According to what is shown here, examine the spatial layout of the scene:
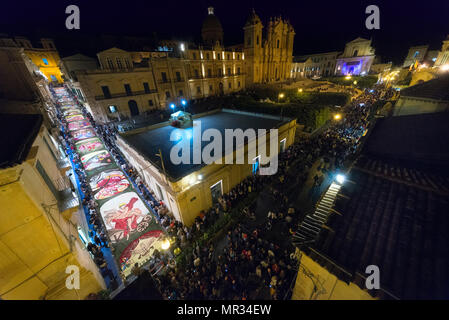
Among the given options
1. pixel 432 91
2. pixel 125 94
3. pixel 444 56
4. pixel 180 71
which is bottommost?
pixel 432 91

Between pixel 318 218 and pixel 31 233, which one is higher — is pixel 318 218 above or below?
below

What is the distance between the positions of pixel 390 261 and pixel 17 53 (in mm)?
19334

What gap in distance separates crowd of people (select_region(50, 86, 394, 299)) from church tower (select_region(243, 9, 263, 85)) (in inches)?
1305

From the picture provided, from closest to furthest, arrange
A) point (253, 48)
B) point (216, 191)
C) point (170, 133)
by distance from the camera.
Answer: point (216, 191) → point (170, 133) → point (253, 48)

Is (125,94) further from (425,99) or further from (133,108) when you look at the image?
(425,99)

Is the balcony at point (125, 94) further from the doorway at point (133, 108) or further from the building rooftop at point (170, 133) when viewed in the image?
the building rooftop at point (170, 133)

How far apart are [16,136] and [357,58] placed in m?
63.2

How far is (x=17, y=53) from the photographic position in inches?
366

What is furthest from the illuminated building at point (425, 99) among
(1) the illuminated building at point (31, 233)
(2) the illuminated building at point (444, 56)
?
(2) the illuminated building at point (444, 56)

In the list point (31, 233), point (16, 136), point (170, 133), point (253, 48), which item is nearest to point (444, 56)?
point (253, 48)

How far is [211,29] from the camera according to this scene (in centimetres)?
3709

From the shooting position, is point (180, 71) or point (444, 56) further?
point (180, 71)

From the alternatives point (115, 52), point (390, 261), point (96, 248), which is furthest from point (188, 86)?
point (390, 261)

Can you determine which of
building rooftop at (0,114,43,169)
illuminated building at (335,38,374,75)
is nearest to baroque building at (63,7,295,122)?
illuminated building at (335,38,374,75)
